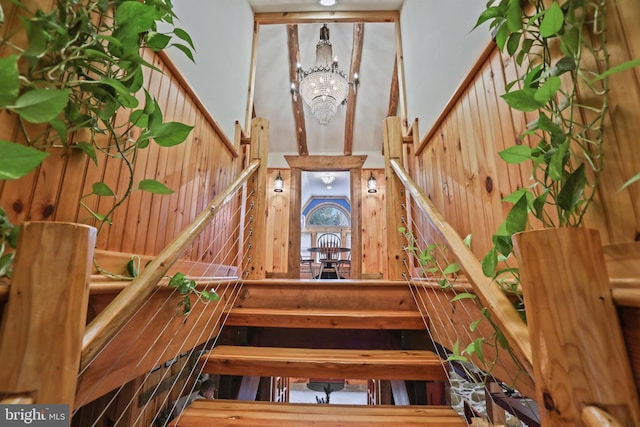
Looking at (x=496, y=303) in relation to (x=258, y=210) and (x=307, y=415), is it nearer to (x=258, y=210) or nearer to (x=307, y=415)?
(x=307, y=415)

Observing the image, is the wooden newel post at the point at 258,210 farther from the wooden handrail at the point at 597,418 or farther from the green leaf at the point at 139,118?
the wooden handrail at the point at 597,418

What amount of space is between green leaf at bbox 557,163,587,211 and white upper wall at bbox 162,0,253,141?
1.79 metres

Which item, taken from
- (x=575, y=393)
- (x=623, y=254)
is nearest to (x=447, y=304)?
(x=623, y=254)

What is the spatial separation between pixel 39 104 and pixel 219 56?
6.74 ft

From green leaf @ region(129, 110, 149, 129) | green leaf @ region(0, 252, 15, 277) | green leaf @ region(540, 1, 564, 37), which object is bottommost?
green leaf @ region(0, 252, 15, 277)

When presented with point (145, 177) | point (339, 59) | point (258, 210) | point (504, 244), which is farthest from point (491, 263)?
point (339, 59)

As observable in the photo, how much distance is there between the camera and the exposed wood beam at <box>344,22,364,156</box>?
4.52m

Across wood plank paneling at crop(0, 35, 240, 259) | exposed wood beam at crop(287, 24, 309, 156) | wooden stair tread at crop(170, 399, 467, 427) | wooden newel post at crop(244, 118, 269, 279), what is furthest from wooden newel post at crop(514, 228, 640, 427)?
exposed wood beam at crop(287, 24, 309, 156)

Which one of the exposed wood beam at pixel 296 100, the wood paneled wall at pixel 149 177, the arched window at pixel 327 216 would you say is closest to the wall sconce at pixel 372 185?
the exposed wood beam at pixel 296 100

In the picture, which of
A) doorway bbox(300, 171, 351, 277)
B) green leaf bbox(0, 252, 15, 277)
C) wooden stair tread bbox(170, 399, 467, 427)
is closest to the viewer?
green leaf bbox(0, 252, 15, 277)

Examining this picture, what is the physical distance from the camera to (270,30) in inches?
176

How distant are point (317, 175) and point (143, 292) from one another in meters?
7.52

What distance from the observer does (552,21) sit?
2.14 ft

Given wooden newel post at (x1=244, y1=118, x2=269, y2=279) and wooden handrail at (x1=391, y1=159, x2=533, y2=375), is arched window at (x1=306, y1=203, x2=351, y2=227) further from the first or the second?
wooden handrail at (x1=391, y1=159, x2=533, y2=375)
